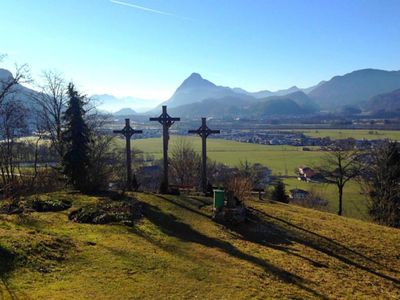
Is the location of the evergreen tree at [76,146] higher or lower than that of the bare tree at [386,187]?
higher

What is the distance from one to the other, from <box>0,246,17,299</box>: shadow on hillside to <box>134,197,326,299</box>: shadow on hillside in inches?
213

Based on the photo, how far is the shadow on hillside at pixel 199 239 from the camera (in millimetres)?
12859

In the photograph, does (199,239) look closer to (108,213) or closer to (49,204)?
(108,213)

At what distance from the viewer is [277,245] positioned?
16.8 m

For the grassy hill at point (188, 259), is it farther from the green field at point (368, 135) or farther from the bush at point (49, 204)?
the green field at point (368, 135)

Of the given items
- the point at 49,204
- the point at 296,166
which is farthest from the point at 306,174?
the point at 49,204

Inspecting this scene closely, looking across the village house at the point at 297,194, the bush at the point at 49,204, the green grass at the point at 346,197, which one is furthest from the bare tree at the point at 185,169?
the bush at the point at 49,204

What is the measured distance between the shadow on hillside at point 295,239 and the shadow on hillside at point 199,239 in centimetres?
207

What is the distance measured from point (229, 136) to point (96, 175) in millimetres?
137245

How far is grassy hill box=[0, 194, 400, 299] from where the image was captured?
10.5 meters

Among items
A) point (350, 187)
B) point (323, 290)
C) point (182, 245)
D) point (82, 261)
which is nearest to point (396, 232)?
point (323, 290)

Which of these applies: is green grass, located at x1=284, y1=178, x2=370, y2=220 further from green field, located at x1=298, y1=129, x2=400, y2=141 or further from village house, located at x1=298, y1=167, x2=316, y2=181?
green field, located at x1=298, y1=129, x2=400, y2=141

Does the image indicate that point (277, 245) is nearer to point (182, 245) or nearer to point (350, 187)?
point (182, 245)

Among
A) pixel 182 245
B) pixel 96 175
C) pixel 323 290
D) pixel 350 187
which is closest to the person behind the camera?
pixel 323 290
